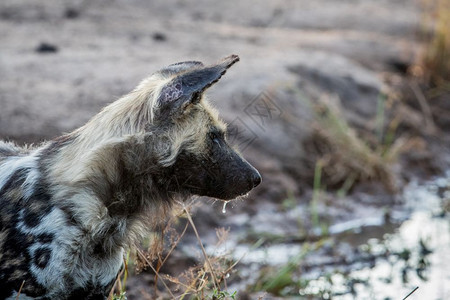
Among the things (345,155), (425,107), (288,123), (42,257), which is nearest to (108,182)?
(42,257)

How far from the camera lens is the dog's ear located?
2783 millimetres

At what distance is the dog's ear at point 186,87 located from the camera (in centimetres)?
278

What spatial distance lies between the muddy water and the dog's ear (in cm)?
144

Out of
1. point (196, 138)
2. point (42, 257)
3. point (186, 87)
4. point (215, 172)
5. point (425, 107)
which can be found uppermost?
point (186, 87)

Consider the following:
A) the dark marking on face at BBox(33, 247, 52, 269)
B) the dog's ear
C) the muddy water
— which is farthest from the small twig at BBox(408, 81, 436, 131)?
the dark marking on face at BBox(33, 247, 52, 269)

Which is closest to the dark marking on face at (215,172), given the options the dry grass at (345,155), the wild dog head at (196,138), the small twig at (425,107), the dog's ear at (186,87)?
the wild dog head at (196,138)

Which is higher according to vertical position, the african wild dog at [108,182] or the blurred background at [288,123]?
the african wild dog at [108,182]

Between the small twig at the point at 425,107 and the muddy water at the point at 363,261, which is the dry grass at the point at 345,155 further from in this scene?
the small twig at the point at 425,107

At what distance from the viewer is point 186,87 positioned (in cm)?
279

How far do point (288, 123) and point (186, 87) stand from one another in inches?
143

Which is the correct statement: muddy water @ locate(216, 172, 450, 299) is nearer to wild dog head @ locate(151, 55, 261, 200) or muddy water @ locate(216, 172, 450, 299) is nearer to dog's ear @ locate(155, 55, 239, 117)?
wild dog head @ locate(151, 55, 261, 200)

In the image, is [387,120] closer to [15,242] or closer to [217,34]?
[217,34]

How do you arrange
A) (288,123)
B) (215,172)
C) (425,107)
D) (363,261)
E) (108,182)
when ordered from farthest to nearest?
(425,107) → (288,123) → (363,261) → (215,172) → (108,182)

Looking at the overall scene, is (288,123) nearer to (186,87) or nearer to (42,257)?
(186,87)
